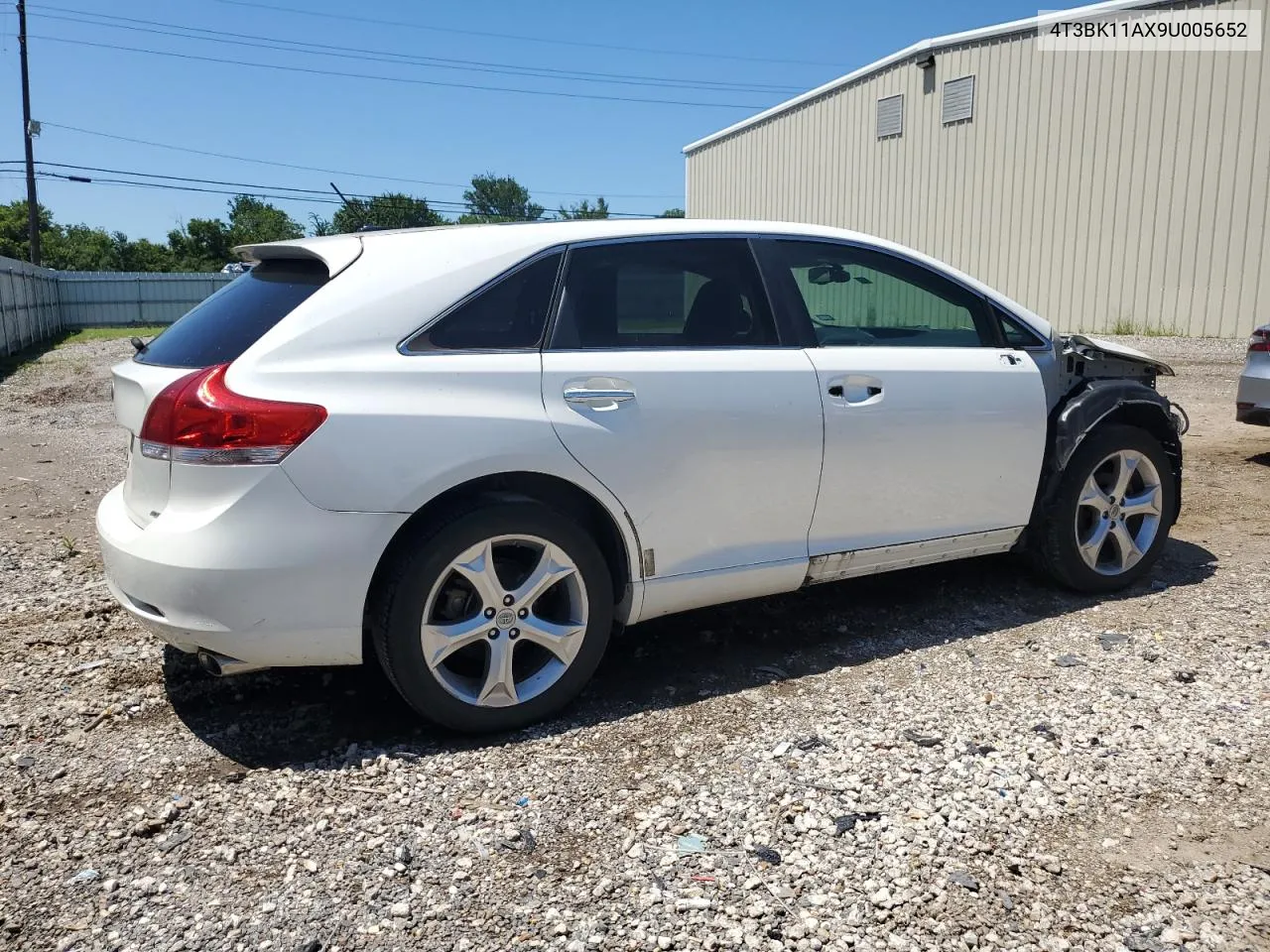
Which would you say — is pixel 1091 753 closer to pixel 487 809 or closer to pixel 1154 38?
pixel 487 809

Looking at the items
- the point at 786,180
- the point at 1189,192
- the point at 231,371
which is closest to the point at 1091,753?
the point at 231,371

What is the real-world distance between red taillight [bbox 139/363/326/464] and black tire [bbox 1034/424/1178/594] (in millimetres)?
3267

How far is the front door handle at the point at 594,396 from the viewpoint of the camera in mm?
3525

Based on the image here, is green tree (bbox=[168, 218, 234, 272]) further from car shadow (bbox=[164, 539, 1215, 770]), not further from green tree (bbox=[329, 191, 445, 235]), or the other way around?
car shadow (bbox=[164, 539, 1215, 770])

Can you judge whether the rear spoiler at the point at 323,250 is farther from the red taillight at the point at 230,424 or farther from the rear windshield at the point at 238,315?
the red taillight at the point at 230,424

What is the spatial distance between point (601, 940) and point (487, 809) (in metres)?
0.71

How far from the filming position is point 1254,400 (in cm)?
748

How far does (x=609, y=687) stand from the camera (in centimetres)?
397

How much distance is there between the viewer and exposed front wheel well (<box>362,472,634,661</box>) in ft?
10.9

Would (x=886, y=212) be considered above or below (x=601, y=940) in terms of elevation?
above

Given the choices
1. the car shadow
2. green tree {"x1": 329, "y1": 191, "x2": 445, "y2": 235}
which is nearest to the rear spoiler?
the car shadow

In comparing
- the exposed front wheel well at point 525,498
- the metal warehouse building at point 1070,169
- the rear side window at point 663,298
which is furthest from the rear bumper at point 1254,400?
the metal warehouse building at point 1070,169

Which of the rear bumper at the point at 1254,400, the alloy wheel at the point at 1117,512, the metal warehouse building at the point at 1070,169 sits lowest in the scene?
the alloy wheel at the point at 1117,512

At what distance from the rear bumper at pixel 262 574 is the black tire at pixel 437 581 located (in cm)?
10
